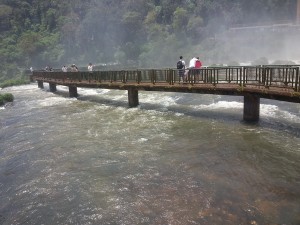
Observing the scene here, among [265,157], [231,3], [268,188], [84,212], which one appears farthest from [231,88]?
[231,3]

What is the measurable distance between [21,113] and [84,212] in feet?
55.9

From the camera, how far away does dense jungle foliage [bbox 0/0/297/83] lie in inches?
2884

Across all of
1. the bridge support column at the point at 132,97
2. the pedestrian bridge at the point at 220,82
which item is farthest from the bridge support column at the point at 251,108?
the bridge support column at the point at 132,97

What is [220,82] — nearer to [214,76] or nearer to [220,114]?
[220,114]

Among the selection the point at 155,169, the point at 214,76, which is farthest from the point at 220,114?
the point at 155,169

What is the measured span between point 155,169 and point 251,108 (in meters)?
7.15

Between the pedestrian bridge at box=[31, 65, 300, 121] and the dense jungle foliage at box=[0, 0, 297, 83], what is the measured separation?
151 feet

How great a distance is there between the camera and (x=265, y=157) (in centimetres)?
1055

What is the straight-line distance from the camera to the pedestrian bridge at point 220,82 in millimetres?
13453

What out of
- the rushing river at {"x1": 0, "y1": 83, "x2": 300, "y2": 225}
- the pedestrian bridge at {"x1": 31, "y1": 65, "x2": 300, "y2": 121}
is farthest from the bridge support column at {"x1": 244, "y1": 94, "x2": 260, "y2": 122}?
the rushing river at {"x1": 0, "y1": 83, "x2": 300, "y2": 225}

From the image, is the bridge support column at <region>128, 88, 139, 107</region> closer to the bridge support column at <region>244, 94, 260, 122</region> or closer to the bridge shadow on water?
the bridge shadow on water

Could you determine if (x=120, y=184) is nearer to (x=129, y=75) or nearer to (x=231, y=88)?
(x=231, y=88)

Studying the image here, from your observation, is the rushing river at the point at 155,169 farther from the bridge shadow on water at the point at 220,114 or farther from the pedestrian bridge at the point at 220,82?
the pedestrian bridge at the point at 220,82

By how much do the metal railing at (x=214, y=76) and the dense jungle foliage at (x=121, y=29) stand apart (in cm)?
4540
